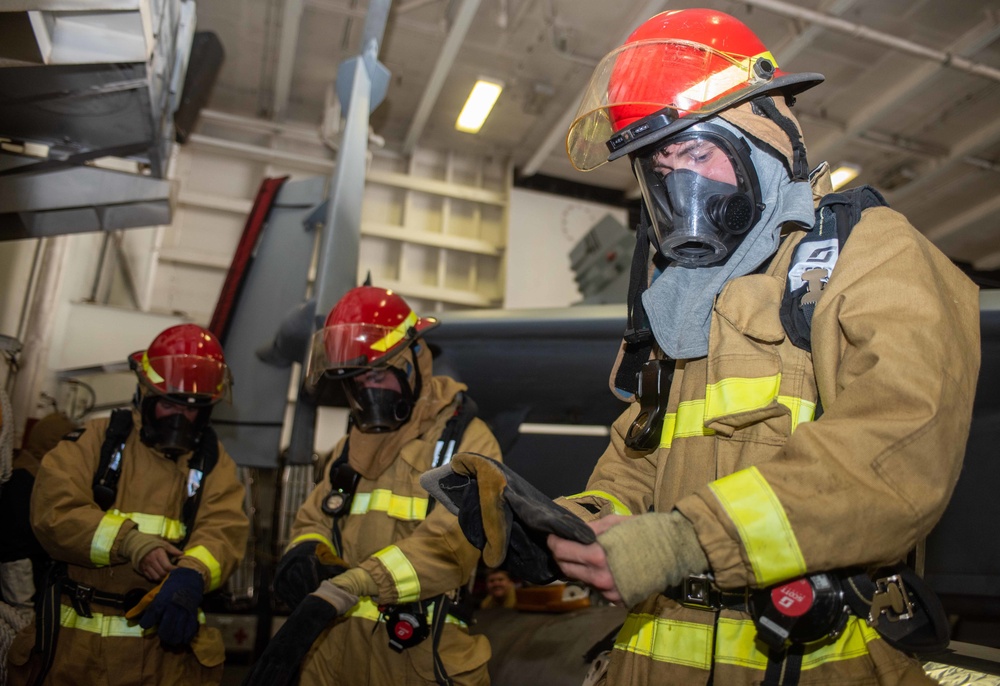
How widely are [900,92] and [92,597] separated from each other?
366 inches

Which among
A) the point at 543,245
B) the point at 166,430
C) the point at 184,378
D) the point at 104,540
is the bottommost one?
the point at 104,540

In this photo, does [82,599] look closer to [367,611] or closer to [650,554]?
[367,611]

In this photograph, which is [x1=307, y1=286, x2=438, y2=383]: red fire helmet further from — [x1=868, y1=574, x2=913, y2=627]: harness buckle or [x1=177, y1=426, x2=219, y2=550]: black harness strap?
[x1=868, y1=574, x2=913, y2=627]: harness buckle

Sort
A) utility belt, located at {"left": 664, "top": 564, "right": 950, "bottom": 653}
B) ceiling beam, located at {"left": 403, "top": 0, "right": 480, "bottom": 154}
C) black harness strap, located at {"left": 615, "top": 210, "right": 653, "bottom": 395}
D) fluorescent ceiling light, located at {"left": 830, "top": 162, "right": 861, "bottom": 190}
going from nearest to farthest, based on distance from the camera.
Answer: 1. utility belt, located at {"left": 664, "top": 564, "right": 950, "bottom": 653}
2. black harness strap, located at {"left": 615, "top": 210, "right": 653, "bottom": 395}
3. ceiling beam, located at {"left": 403, "top": 0, "right": 480, "bottom": 154}
4. fluorescent ceiling light, located at {"left": 830, "top": 162, "right": 861, "bottom": 190}

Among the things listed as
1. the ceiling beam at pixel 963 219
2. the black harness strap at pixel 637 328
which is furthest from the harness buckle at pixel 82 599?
the ceiling beam at pixel 963 219

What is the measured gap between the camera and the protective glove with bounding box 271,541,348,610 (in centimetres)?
280

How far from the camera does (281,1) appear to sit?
833 centimetres

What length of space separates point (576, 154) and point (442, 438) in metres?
1.50

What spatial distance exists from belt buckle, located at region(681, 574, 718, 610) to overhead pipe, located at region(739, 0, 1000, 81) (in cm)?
671

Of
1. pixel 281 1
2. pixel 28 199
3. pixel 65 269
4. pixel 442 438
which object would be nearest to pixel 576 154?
pixel 442 438

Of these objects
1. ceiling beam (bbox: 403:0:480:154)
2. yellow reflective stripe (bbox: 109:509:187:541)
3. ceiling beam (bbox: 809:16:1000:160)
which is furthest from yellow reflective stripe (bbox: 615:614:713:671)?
ceiling beam (bbox: 809:16:1000:160)

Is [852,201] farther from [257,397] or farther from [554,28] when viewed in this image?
[554,28]

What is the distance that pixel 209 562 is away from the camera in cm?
326

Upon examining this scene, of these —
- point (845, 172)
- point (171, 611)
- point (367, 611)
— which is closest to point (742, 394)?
point (367, 611)
